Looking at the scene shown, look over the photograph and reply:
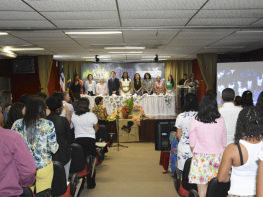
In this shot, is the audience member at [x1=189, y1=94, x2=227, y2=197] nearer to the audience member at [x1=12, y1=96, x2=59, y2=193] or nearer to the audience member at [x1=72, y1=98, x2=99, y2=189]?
the audience member at [x1=12, y1=96, x2=59, y2=193]

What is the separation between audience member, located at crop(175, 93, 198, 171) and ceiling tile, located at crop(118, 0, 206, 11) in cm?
138

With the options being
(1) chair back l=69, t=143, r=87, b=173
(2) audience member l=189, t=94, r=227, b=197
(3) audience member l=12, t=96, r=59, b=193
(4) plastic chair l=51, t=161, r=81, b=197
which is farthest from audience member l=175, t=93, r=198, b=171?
(3) audience member l=12, t=96, r=59, b=193

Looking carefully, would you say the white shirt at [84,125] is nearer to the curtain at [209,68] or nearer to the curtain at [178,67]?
the curtain at [209,68]

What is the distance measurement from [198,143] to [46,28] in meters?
4.06

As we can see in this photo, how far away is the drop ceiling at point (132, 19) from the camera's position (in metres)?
4.09

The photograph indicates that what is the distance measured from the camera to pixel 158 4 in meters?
4.09

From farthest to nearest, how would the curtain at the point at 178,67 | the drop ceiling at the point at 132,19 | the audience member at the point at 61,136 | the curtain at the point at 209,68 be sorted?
1. the curtain at the point at 178,67
2. the curtain at the point at 209,68
3. the drop ceiling at the point at 132,19
4. the audience member at the point at 61,136

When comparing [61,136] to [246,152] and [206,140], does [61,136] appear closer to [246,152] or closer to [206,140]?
[206,140]

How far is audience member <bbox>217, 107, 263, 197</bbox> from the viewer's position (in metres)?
1.81

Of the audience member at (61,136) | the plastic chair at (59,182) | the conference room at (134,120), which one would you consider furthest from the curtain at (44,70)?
the plastic chair at (59,182)

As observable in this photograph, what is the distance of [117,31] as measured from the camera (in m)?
6.04

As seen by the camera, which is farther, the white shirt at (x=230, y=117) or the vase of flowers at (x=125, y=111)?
the vase of flowers at (x=125, y=111)

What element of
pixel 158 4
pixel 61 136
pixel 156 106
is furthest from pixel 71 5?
pixel 156 106

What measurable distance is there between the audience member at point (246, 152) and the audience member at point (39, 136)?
1.60 meters
